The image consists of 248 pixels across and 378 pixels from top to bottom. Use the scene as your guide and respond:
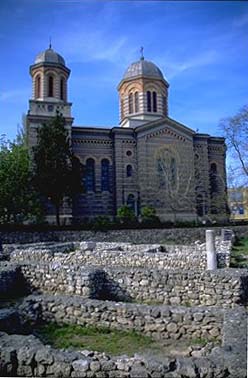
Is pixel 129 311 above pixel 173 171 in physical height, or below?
below

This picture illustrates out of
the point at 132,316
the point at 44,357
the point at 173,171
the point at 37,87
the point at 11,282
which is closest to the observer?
the point at 44,357

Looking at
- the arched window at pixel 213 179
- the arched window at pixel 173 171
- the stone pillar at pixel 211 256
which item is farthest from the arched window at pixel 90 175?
the stone pillar at pixel 211 256

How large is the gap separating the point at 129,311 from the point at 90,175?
2895 cm

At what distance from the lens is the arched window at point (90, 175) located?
34.4m

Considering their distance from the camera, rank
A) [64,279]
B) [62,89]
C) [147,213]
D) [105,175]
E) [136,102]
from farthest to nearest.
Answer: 1. [136,102]
2. [62,89]
3. [105,175]
4. [147,213]
5. [64,279]

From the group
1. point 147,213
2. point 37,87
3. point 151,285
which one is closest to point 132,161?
point 147,213

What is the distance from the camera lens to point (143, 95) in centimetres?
3916

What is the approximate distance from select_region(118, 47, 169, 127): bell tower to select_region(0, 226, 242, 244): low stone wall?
15.3 m

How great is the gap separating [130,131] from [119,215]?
9.82 m

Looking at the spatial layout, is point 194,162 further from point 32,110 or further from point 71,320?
point 71,320

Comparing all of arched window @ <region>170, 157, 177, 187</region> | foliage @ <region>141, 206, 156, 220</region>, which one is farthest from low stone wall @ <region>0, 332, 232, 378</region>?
arched window @ <region>170, 157, 177, 187</region>

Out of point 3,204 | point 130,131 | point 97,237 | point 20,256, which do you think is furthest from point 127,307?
point 130,131

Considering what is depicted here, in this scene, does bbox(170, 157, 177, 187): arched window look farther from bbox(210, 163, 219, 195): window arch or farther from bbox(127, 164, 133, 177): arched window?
bbox(210, 163, 219, 195): window arch

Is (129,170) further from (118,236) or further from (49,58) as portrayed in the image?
(49,58)
